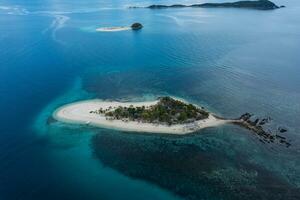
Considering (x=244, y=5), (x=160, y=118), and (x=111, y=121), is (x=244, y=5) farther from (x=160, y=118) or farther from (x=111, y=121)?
(x=111, y=121)

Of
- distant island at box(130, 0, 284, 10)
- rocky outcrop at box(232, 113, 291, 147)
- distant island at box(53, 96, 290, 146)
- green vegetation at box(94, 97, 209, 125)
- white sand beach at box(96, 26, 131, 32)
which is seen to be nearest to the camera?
rocky outcrop at box(232, 113, 291, 147)

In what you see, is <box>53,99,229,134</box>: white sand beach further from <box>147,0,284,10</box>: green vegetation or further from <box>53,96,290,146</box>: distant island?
<box>147,0,284,10</box>: green vegetation

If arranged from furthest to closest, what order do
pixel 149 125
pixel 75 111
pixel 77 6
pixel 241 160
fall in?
pixel 77 6
pixel 75 111
pixel 149 125
pixel 241 160

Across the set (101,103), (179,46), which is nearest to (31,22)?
(179,46)

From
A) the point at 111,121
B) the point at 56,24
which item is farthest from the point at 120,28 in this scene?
the point at 111,121

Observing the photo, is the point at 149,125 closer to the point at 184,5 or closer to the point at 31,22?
the point at 31,22

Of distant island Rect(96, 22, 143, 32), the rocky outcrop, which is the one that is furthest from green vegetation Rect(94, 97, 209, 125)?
distant island Rect(96, 22, 143, 32)

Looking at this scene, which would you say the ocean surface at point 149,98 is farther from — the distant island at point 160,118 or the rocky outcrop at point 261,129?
the distant island at point 160,118
